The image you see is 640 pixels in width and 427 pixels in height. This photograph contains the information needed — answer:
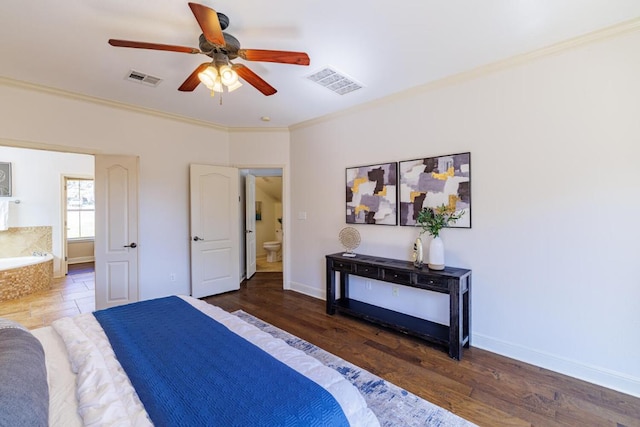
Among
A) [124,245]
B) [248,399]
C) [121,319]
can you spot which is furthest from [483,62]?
[124,245]

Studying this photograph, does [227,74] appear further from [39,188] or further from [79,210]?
[79,210]

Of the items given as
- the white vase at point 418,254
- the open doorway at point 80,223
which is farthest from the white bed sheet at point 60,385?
the open doorway at point 80,223

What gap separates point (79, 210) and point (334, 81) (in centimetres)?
747

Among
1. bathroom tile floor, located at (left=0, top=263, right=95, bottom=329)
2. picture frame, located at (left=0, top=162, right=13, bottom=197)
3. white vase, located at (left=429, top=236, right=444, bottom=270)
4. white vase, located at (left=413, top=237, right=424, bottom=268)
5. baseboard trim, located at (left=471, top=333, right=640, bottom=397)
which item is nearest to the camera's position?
baseboard trim, located at (left=471, top=333, right=640, bottom=397)

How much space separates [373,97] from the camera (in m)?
3.41

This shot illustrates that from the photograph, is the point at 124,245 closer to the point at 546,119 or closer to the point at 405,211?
the point at 405,211

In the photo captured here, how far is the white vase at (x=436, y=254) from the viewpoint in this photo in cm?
274

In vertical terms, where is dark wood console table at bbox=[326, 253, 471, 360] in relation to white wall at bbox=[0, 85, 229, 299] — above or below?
below

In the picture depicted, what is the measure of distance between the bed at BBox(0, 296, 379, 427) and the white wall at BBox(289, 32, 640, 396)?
2020mm

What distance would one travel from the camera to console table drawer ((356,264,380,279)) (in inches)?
122

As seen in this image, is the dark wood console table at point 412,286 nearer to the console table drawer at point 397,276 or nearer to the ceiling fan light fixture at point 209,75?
the console table drawer at point 397,276

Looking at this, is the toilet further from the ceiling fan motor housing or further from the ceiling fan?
the ceiling fan motor housing

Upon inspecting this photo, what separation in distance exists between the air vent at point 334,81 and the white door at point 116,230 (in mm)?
2600

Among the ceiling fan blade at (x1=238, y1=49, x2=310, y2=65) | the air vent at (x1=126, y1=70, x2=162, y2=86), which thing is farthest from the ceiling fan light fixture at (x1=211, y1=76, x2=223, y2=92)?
the air vent at (x1=126, y1=70, x2=162, y2=86)
